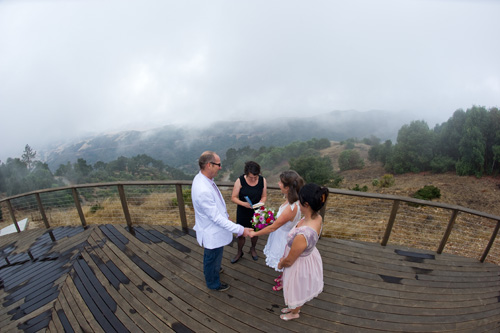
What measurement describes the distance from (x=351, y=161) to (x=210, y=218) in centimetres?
3873

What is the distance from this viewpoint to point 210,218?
97.8 inches

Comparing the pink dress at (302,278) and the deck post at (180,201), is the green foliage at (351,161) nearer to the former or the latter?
the deck post at (180,201)

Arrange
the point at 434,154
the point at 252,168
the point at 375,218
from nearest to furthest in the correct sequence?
the point at 252,168 → the point at 375,218 → the point at 434,154

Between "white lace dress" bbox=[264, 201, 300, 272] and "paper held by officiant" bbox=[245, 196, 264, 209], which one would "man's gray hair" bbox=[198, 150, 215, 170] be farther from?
"white lace dress" bbox=[264, 201, 300, 272]

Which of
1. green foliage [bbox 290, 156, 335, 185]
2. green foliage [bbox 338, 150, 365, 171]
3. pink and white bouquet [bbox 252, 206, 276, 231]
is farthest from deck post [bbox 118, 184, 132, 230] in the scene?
green foliage [bbox 338, 150, 365, 171]

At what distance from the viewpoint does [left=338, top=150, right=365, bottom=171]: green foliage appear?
36656 millimetres

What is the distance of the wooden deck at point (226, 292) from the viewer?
2.60 meters

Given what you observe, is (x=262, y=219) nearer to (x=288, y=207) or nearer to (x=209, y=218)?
(x=288, y=207)

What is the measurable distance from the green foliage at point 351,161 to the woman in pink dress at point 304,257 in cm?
3767

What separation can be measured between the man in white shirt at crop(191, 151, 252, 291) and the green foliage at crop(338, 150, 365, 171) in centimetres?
3781

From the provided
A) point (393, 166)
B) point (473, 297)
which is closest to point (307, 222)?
point (473, 297)

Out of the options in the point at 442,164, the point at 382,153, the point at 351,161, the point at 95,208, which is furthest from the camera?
the point at 351,161

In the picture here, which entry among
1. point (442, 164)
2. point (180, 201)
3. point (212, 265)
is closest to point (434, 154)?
point (442, 164)

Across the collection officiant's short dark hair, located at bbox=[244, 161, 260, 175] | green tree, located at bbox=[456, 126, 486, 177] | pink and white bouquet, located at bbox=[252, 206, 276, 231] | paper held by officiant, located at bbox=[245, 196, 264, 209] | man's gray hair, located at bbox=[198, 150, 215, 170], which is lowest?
green tree, located at bbox=[456, 126, 486, 177]
